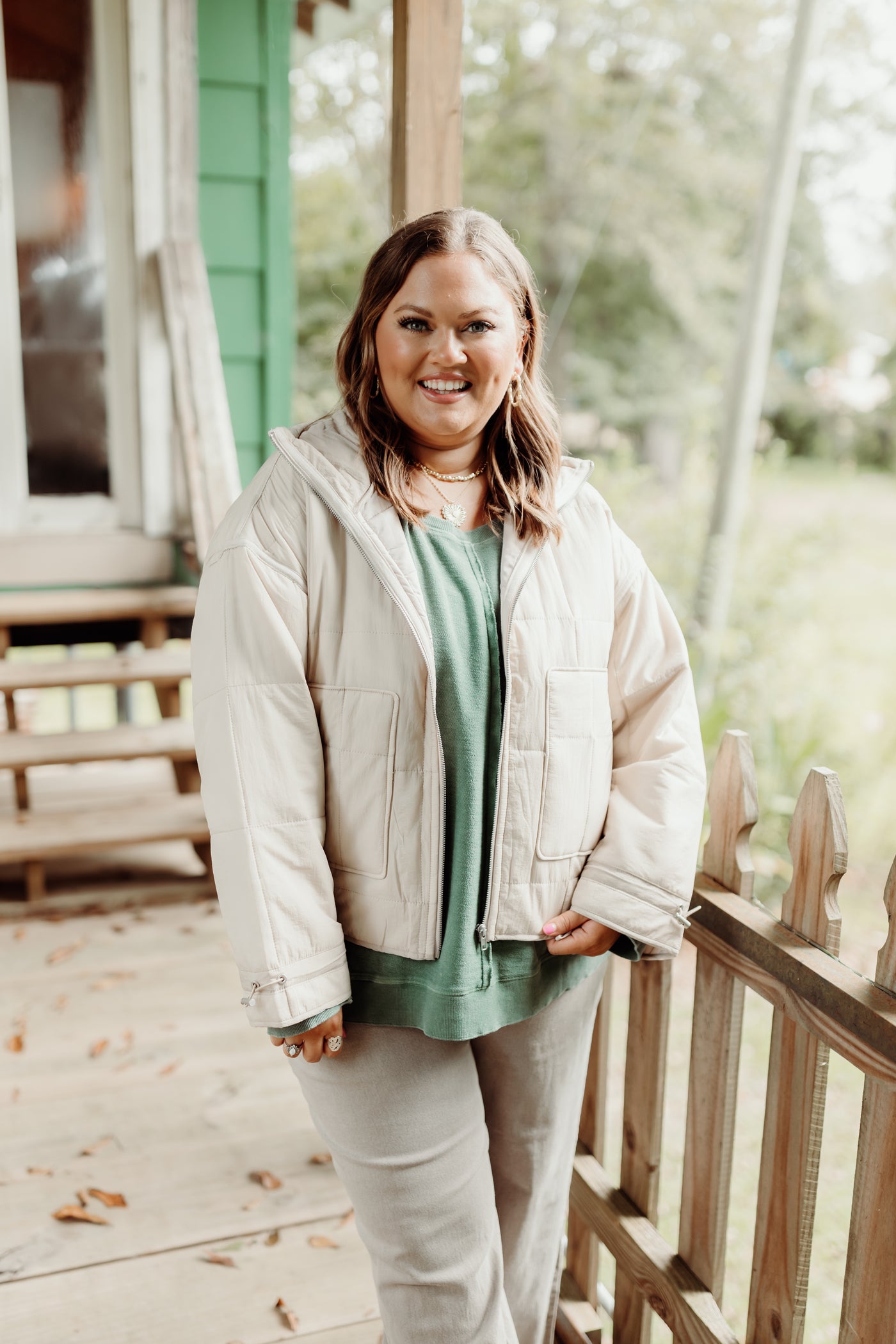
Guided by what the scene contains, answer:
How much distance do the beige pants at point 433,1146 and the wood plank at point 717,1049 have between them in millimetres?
233

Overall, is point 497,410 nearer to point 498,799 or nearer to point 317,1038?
point 498,799

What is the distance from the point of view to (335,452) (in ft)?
4.68

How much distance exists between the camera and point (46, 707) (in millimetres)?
8141

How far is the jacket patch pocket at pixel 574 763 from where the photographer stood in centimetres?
142

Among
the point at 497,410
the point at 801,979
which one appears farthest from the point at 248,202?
the point at 801,979

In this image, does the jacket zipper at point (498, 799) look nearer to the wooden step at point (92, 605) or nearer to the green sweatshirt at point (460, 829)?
the green sweatshirt at point (460, 829)

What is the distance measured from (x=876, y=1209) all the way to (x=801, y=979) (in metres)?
0.27

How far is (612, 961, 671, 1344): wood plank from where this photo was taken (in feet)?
5.87

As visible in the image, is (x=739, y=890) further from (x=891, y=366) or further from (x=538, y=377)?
(x=891, y=366)

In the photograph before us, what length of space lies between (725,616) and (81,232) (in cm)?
425

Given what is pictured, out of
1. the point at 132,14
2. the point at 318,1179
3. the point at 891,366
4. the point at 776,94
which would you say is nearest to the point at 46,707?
the point at 132,14

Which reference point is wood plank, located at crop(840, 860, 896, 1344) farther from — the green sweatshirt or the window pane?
the window pane

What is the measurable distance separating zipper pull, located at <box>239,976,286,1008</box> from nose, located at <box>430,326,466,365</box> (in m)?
0.78

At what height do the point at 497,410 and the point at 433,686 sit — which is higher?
the point at 497,410
